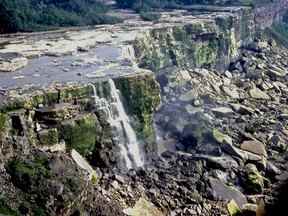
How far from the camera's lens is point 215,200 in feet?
76.6

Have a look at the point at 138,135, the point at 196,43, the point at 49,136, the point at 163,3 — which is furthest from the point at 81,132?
the point at 163,3

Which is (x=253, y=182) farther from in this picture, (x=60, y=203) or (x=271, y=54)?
(x=271, y=54)

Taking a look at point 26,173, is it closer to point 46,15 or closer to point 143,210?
point 143,210

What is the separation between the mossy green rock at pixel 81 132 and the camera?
23422 millimetres

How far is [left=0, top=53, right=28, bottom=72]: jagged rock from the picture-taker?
29544 millimetres

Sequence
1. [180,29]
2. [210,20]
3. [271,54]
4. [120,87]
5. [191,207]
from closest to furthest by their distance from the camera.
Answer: [191,207] < [120,87] < [180,29] < [210,20] < [271,54]

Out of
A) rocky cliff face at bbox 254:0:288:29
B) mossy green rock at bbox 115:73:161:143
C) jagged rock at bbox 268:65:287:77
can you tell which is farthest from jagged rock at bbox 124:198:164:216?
rocky cliff face at bbox 254:0:288:29

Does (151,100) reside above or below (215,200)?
above

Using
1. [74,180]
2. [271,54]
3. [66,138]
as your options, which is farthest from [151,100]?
[271,54]

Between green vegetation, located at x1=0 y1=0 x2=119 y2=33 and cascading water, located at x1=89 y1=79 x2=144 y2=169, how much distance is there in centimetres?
1684

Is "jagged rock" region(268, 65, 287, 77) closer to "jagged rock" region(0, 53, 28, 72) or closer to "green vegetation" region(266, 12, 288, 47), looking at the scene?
"green vegetation" region(266, 12, 288, 47)

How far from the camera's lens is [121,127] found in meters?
26.9

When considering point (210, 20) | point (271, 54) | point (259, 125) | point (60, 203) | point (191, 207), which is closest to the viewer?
point (60, 203)

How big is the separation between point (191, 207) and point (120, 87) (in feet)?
25.7
